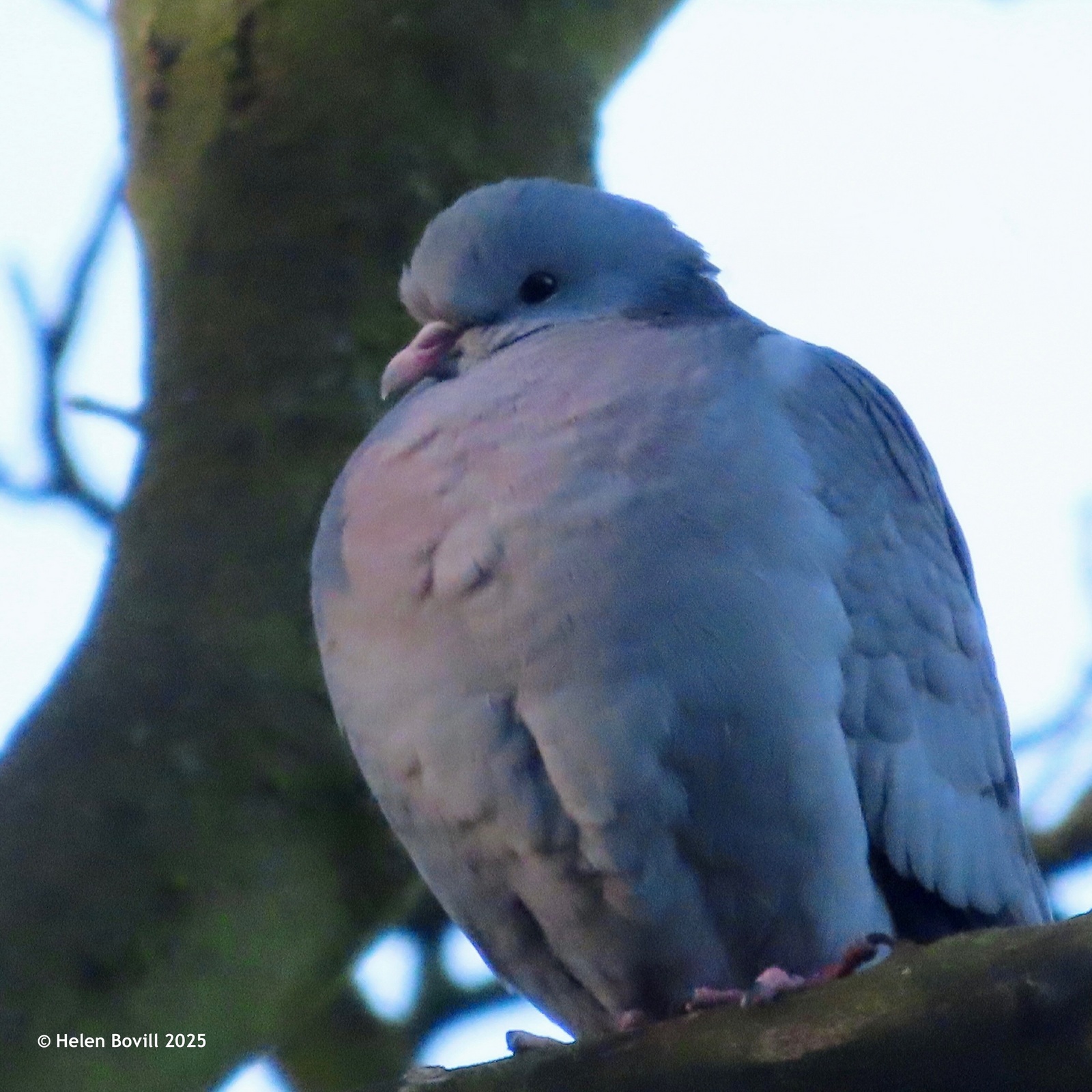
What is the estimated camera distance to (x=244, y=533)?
3541mm

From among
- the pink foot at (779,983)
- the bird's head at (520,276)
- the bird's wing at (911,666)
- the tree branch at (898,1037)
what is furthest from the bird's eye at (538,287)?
the tree branch at (898,1037)

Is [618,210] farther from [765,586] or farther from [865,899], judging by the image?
[865,899]

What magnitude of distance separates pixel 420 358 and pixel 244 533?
44 centimetres

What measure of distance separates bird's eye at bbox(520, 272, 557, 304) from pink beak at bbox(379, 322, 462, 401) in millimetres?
130

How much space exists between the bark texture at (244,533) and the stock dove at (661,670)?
0.31 metres

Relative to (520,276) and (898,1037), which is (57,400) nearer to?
(520,276)

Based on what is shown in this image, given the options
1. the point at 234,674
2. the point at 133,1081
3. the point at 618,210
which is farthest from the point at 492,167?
the point at 133,1081

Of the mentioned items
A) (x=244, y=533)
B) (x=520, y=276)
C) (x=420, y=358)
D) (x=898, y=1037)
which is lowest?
(x=898, y=1037)

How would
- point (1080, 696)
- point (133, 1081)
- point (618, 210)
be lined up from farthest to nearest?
Answer: point (1080, 696), point (618, 210), point (133, 1081)

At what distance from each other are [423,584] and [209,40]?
1.79 meters

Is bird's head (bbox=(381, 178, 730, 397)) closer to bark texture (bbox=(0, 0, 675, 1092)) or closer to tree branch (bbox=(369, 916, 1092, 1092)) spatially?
bark texture (bbox=(0, 0, 675, 1092))

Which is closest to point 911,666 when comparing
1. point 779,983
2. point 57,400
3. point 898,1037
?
point 779,983

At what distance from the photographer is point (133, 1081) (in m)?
3.03

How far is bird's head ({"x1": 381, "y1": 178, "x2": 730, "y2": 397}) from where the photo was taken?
3.46 metres
